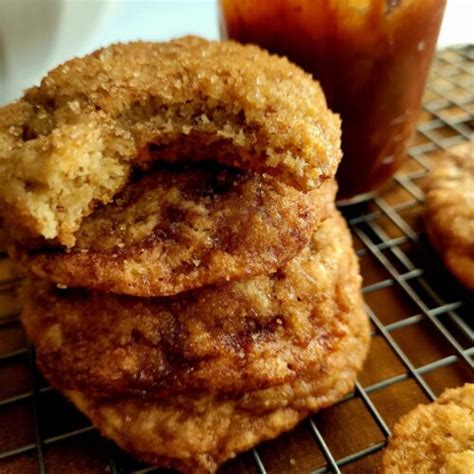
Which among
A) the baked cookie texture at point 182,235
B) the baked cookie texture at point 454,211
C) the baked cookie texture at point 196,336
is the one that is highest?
the baked cookie texture at point 182,235

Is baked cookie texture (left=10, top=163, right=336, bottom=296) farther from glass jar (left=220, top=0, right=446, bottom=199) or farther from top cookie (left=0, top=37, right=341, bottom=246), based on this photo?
glass jar (left=220, top=0, right=446, bottom=199)

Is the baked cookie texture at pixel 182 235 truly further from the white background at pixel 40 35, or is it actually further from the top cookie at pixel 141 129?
the white background at pixel 40 35

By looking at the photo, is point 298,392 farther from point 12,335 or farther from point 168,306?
point 12,335

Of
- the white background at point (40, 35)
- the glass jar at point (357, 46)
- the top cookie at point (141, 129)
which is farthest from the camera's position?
the white background at point (40, 35)

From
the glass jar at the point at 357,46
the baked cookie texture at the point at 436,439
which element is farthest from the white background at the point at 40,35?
the baked cookie texture at the point at 436,439

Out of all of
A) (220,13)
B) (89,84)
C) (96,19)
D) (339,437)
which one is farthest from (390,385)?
(96,19)
